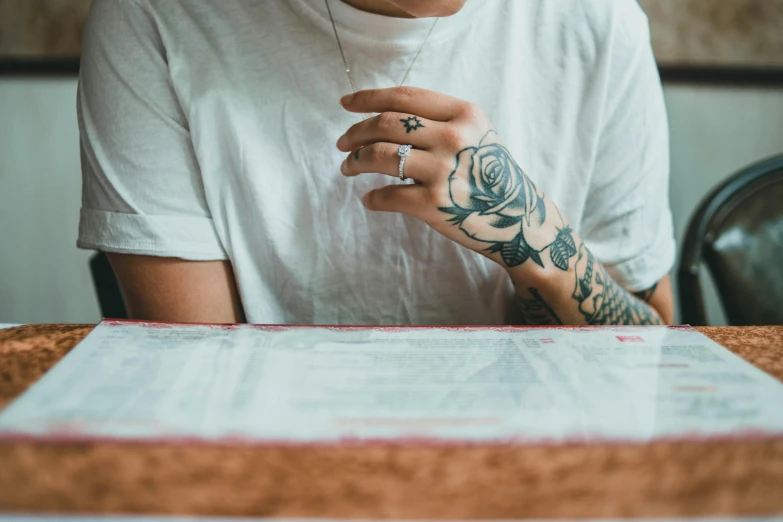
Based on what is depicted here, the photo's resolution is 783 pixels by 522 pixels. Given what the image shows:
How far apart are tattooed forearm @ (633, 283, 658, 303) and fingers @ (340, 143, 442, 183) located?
1.13 feet

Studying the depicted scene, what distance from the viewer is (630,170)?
734mm

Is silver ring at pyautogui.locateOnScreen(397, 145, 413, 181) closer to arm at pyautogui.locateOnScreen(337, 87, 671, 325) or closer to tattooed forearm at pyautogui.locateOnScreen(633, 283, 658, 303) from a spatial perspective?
arm at pyautogui.locateOnScreen(337, 87, 671, 325)

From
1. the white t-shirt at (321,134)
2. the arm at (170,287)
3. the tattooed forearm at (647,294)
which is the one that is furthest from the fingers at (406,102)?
the tattooed forearm at (647,294)

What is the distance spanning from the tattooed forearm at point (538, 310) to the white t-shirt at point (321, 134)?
5 centimetres

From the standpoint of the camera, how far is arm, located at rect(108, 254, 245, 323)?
2.14 feet

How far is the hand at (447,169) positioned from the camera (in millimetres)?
556

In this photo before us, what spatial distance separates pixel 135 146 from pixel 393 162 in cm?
28

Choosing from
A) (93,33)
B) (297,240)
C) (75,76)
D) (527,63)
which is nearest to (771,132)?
(527,63)

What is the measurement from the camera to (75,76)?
1.34 meters

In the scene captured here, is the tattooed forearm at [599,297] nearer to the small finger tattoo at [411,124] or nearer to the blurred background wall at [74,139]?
the small finger tattoo at [411,124]

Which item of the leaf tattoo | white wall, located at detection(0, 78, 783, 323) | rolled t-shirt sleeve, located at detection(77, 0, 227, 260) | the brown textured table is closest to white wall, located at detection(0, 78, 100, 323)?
white wall, located at detection(0, 78, 783, 323)

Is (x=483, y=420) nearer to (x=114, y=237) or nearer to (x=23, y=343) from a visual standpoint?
→ (x=23, y=343)

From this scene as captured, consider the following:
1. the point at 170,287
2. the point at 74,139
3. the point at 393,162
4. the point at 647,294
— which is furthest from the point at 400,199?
the point at 74,139

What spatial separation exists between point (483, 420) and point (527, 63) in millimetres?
498
